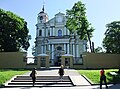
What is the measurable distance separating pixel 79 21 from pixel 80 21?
202 mm

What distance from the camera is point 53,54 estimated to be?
→ 60.5 meters

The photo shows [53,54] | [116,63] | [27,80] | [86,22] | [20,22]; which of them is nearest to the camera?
[27,80]

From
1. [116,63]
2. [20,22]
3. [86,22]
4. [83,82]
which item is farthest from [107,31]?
[83,82]

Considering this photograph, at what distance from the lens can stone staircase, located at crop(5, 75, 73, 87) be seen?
18500 mm

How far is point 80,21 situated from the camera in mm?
41562

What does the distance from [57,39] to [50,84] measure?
4350 cm

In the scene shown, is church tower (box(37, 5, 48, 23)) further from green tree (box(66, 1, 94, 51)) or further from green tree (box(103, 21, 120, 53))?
green tree (box(66, 1, 94, 51))

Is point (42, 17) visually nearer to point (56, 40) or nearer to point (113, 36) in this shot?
point (56, 40)

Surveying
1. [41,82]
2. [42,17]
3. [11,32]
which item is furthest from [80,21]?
[42,17]

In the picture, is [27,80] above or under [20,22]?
under

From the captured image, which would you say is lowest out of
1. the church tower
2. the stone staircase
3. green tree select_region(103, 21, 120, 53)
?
the stone staircase

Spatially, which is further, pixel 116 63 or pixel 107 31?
pixel 107 31

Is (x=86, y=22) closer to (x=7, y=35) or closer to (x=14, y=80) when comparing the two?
(x=7, y=35)

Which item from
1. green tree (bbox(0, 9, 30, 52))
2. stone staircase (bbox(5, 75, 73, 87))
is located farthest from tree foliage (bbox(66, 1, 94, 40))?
stone staircase (bbox(5, 75, 73, 87))
